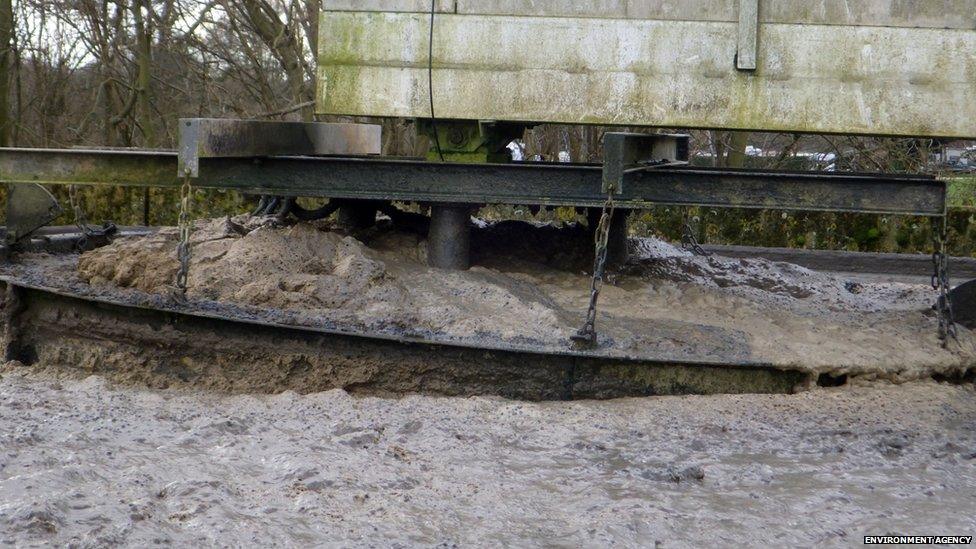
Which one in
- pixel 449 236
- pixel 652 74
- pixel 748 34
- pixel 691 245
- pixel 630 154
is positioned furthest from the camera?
pixel 691 245

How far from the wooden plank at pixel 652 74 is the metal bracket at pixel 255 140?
0.48 m

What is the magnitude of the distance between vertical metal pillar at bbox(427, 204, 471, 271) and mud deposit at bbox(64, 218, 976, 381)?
16cm

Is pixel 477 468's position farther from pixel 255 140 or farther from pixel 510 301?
pixel 255 140

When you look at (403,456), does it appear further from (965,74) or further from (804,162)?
(804,162)

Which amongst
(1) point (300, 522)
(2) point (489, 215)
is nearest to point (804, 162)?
(2) point (489, 215)

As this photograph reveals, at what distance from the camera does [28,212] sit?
8773 mm

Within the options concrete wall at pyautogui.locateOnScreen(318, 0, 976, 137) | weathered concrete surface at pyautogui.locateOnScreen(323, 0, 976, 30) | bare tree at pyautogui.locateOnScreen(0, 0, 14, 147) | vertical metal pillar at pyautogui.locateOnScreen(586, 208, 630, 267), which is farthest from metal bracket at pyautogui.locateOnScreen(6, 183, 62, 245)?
bare tree at pyautogui.locateOnScreen(0, 0, 14, 147)

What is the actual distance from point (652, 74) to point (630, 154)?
899mm

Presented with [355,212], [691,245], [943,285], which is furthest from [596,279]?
[691,245]

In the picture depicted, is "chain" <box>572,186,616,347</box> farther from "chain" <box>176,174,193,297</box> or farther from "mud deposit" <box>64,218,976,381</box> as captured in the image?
"chain" <box>176,174,193,297</box>

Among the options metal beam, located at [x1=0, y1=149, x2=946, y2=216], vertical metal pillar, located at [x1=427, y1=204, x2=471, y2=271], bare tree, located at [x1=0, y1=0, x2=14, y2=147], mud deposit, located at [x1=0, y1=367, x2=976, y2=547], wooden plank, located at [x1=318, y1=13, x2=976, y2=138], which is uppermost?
bare tree, located at [x1=0, y1=0, x2=14, y2=147]

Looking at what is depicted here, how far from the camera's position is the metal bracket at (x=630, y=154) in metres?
7.16

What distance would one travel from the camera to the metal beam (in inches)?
297

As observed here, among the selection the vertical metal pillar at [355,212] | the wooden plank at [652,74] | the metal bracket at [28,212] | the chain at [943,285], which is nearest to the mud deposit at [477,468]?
the chain at [943,285]
